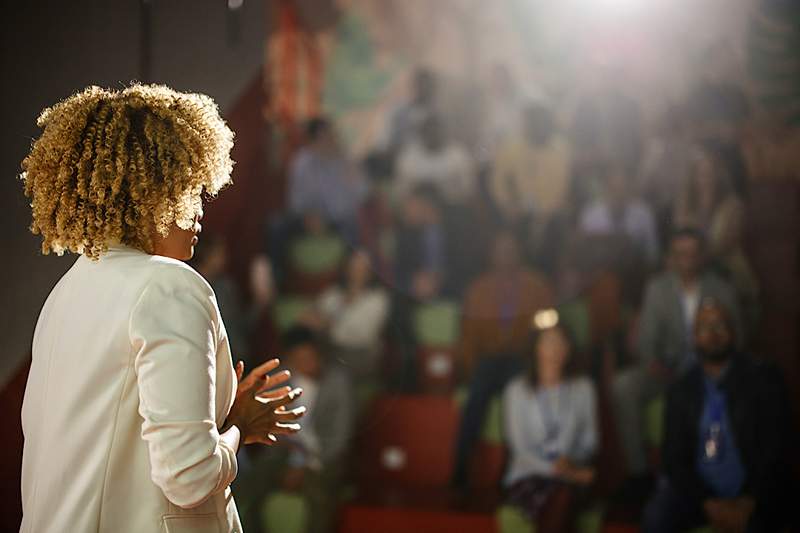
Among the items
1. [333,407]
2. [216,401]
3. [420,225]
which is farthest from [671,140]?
[216,401]

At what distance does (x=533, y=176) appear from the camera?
253 inches

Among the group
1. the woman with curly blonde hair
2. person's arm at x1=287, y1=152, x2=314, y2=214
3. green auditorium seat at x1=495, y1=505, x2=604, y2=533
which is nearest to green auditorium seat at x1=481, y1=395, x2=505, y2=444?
green auditorium seat at x1=495, y1=505, x2=604, y2=533

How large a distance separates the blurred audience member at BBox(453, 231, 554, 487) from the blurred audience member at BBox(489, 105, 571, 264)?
0.16 meters

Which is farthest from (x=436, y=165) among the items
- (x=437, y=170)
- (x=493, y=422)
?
(x=493, y=422)

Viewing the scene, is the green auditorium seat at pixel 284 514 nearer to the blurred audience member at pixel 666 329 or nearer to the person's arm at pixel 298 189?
the person's arm at pixel 298 189

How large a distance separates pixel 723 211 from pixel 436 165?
1.83 m

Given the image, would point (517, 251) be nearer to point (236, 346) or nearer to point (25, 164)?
point (236, 346)

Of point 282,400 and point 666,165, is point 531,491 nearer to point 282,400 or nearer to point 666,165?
point 666,165

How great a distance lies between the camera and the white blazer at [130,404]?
1.51m

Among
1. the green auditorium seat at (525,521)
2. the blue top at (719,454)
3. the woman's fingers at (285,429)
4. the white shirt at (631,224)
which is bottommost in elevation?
the green auditorium seat at (525,521)

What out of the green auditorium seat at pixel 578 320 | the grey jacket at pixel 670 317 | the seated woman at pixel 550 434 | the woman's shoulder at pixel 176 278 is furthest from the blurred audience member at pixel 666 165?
the woman's shoulder at pixel 176 278

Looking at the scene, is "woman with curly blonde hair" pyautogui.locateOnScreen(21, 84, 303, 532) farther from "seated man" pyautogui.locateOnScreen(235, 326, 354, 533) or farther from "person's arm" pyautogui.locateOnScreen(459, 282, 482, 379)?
"person's arm" pyautogui.locateOnScreen(459, 282, 482, 379)

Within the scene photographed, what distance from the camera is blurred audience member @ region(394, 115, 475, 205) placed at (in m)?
6.47

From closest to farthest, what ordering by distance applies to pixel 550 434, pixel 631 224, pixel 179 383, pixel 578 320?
pixel 179 383 < pixel 550 434 < pixel 578 320 < pixel 631 224
